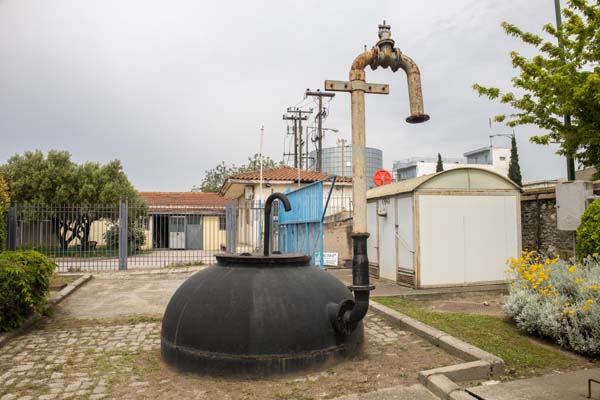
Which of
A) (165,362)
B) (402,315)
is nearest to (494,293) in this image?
(402,315)

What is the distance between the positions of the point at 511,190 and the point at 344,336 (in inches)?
310

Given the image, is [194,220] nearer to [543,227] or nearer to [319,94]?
[319,94]

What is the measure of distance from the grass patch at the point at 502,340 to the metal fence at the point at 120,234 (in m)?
8.24

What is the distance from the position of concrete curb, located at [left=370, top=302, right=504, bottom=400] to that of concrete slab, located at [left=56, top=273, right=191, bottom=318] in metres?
Answer: 5.44

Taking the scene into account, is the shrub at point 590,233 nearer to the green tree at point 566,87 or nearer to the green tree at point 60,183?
the green tree at point 566,87

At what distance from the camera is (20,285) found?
644cm

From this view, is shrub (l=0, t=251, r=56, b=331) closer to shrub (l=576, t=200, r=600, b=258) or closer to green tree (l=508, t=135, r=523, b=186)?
shrub (l=576, t=200, r=600, b=258)

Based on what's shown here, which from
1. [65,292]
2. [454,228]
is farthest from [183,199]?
[454,228]

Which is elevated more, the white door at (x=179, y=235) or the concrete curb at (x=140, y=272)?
the white door at (x=179, y=235)

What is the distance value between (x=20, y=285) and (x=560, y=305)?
781cm

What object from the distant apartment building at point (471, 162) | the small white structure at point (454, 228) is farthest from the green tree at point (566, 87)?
the distant apartment building at point (471, 162)

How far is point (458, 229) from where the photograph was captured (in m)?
10.1

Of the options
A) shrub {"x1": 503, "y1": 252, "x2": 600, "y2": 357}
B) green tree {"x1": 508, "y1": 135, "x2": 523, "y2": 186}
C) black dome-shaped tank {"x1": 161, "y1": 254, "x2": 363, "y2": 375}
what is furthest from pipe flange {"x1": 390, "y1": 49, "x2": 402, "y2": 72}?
green tree {"x1": 508, "y1": 135, "x2": 523, "y2": 186}

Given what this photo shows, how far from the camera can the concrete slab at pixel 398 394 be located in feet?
12.8
